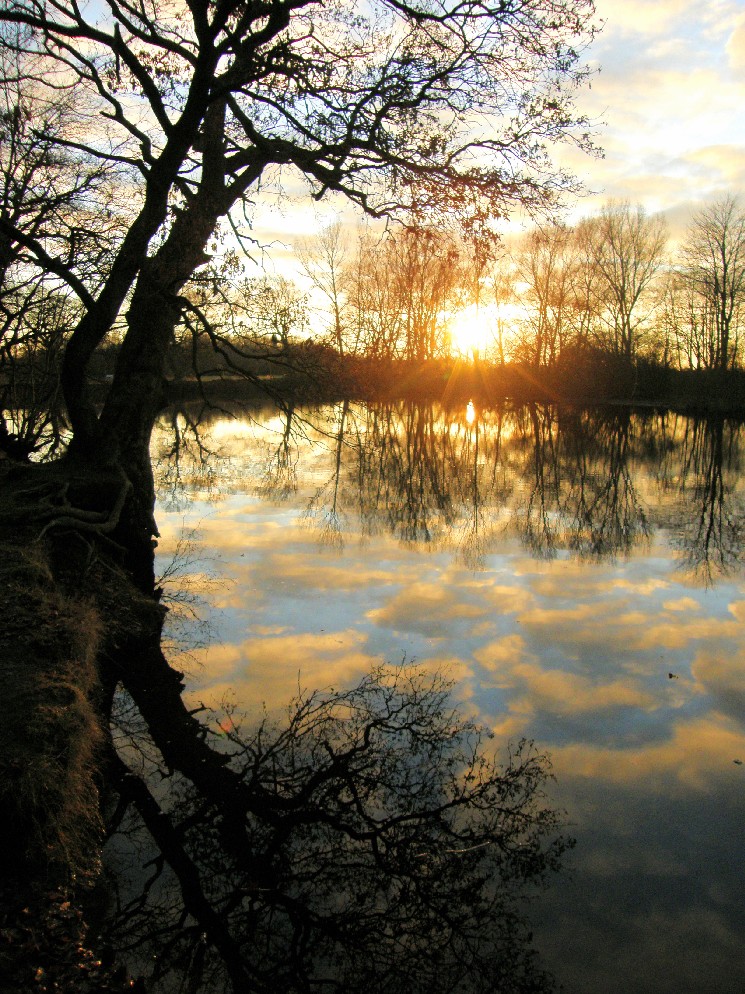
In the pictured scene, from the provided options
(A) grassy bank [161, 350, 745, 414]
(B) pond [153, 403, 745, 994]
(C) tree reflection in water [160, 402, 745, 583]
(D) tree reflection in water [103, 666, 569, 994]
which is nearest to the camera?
(D) tree reflection in water [103, 666, 569, 994]

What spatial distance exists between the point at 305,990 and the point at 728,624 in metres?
6.44

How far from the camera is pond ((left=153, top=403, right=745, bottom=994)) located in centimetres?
417

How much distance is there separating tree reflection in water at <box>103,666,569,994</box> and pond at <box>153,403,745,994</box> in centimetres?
30

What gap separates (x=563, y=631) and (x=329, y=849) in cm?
439

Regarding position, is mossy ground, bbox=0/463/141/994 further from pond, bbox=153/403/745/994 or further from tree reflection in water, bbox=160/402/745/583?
tree reflection in water, bbox=160/402/745/583

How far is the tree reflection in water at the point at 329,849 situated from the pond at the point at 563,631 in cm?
30

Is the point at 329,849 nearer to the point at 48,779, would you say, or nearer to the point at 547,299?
the point at 48,779

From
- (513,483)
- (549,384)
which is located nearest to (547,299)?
(549,384)

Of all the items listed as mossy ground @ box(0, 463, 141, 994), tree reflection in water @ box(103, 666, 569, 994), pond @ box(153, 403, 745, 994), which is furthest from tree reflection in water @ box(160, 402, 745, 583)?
tree reflection in water @ box(103, 666, 569, 994)

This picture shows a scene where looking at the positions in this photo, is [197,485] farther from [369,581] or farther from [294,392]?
[369,581]

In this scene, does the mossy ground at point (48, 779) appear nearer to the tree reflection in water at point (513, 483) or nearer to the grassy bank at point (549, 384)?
the tree reflection in water at point (513, 483)

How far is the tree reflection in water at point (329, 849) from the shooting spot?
374cm

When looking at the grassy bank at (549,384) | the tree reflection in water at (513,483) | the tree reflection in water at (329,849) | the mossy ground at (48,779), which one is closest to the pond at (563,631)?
the tree reflection in water at (513,483)

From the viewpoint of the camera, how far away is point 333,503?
15.9 m
